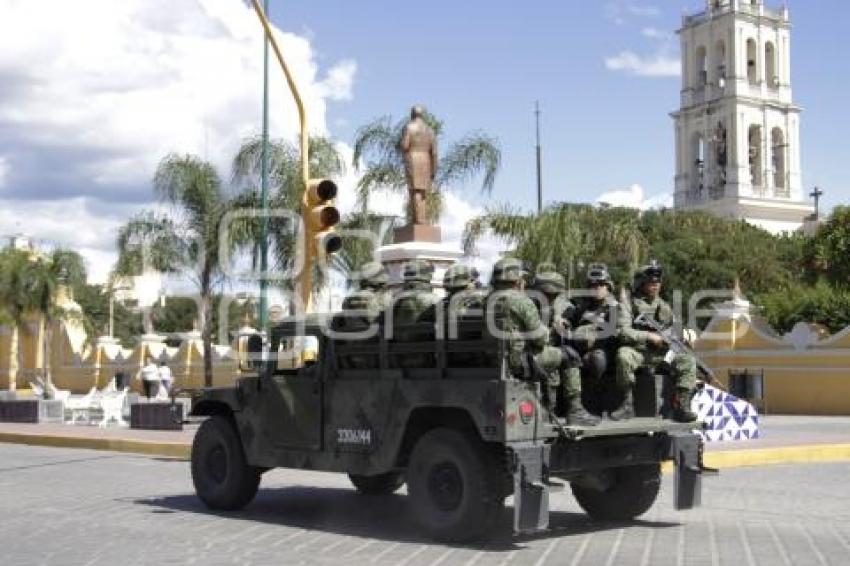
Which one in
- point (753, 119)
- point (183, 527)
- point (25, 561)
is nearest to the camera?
point (25, 561)

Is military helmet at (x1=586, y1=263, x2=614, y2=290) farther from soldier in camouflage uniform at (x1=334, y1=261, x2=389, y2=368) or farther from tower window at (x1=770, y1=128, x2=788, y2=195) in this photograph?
tower window at (x1=770, y1=128, x2=788, y2=195)

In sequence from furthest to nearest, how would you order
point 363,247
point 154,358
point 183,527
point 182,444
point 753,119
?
point 753,119 → point 154,358 → point 363,247 → point 182,444 → point 183,527

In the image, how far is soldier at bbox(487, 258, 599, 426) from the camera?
909 centimetres

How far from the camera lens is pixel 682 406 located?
10.2 m

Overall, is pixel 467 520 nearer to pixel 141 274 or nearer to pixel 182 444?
pixel 182 444

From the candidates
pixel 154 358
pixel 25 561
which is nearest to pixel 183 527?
pixel 25 561

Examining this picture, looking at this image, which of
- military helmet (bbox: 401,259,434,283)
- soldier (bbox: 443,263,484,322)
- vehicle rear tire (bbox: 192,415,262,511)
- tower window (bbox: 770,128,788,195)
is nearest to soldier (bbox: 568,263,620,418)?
soldier (bbox: 443,263,484,322)

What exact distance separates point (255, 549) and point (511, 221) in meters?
20.0

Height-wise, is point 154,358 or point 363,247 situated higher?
point 363,247

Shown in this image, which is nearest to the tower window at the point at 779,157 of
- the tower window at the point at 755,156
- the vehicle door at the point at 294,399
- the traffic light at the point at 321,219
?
the tower window at the point at 755,156

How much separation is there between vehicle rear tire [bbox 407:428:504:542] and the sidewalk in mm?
7051

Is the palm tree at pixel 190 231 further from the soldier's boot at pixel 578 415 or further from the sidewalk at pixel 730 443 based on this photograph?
the soldier's boot at pixel 578 415

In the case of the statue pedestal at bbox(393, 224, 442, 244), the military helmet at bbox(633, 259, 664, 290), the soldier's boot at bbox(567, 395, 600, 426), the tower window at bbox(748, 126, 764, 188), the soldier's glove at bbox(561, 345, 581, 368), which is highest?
the tower window at bbox(748, 126, 764, 188)

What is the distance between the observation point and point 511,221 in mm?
28641
